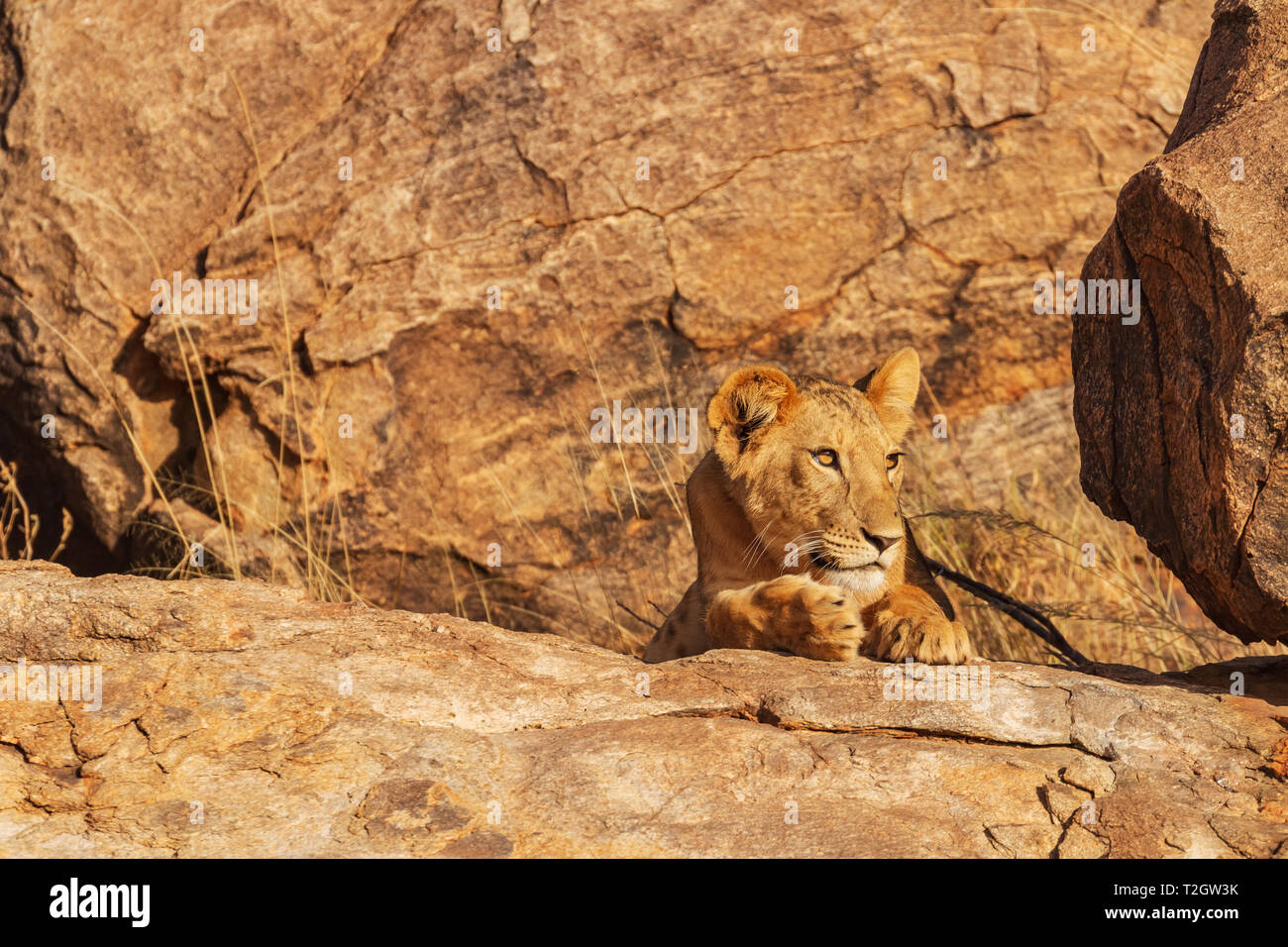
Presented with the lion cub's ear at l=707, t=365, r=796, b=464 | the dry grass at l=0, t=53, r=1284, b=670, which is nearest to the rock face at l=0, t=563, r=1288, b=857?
the lion cub's ear at l=707, t=365, r=796, b=464

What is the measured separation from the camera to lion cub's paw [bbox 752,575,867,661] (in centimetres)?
406

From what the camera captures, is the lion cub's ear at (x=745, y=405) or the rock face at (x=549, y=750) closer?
the rock face at (x=549, y=750)

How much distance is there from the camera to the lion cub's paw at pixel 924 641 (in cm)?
395

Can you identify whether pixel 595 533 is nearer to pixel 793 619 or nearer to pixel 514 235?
pixel 514 235

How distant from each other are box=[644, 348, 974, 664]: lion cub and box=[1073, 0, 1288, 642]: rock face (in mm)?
776

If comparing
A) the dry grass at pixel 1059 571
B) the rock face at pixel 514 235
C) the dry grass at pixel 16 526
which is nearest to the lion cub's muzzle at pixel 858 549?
the dry grass at pixel 1059 571

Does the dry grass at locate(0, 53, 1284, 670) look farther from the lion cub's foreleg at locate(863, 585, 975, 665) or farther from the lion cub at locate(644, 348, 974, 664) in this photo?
the lion cub's foreleg at locate(863, 585, 975, 665)

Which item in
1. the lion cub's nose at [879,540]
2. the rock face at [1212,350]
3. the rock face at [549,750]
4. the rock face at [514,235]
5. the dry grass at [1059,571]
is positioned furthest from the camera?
the rock face at [514,235]

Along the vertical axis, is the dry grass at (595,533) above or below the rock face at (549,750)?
above

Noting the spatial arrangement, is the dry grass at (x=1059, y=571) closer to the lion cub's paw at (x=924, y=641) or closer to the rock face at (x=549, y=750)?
the lion cub's paw at (x=924, y=641)

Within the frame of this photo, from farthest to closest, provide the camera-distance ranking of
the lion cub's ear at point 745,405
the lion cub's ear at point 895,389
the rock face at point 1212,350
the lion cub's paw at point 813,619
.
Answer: the lion cub's ear at point 895,389 → the lion cub's ear at point 745,405 → the lion cub's paw at point 813,619 → the rock face at point 1212,350

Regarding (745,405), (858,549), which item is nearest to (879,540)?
(858,549)

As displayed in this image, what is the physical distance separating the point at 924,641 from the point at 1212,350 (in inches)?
48.4

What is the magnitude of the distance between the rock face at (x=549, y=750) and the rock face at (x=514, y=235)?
332 cm
